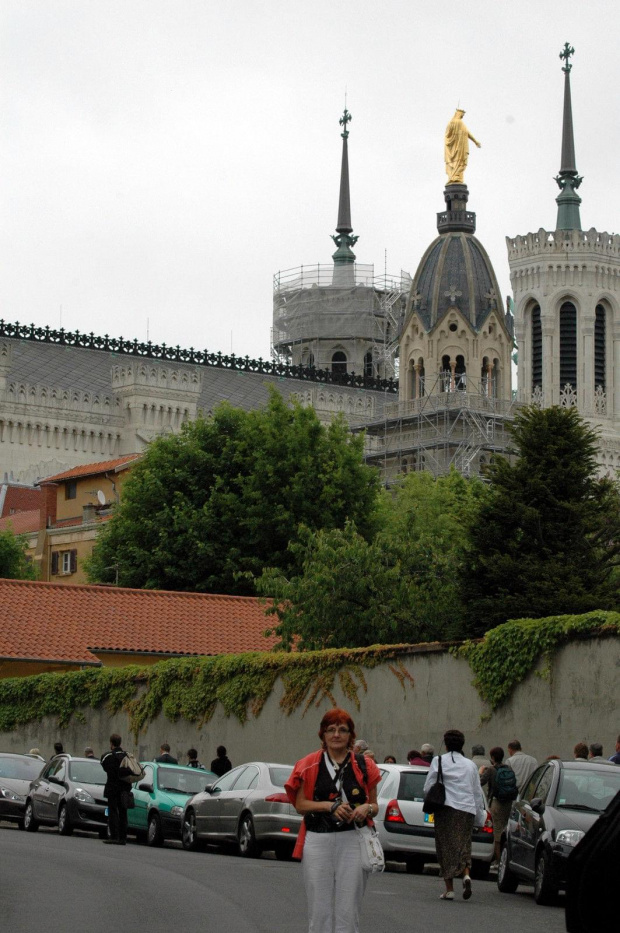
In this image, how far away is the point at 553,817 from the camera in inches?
639

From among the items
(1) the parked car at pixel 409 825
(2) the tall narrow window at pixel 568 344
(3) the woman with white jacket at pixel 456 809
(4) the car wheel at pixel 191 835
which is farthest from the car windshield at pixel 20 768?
(2) the tall narrow window at pixel 568 344

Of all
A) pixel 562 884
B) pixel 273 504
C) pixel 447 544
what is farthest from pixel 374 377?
pixel 562 884

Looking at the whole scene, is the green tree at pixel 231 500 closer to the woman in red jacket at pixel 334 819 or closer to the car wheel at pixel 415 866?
the car wheel at pixel 415 866

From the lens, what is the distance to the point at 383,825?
68.4 ft

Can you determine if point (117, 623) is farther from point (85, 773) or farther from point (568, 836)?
point (568, 836)

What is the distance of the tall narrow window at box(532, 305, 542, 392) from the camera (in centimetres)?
12581

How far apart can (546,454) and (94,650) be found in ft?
41.1

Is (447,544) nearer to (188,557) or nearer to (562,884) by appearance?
(188,557)

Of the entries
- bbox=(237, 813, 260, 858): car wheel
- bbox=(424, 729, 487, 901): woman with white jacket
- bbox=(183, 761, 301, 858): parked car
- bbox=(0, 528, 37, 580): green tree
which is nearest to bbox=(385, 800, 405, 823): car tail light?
bbox=(183, 761, 301, 858): parked car

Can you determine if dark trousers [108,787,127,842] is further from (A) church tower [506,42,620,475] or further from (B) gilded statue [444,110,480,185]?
(A) church tower [506,42,620,475]

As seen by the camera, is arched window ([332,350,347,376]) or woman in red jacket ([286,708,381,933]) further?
arched window ([332,350,347,376])

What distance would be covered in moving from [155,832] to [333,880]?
15.6 m

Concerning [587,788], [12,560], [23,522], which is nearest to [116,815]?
[587,788]

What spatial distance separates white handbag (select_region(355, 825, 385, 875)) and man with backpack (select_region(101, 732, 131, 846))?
12804 millimetres
